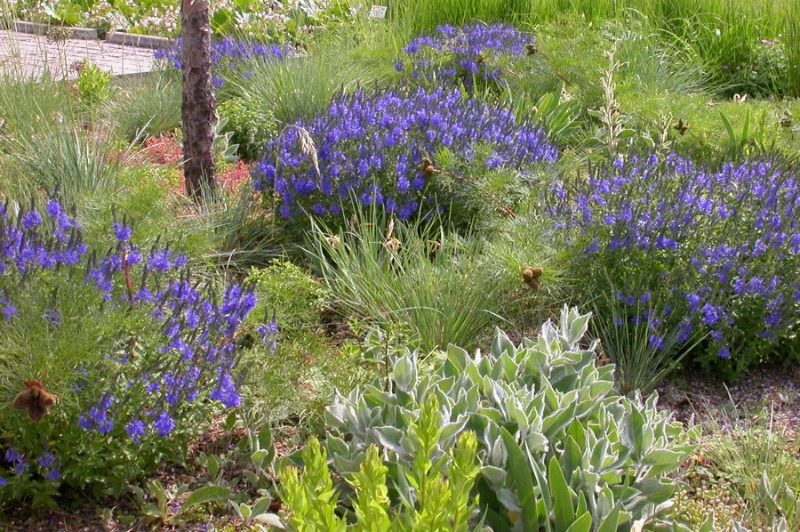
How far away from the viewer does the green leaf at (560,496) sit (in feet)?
7.20

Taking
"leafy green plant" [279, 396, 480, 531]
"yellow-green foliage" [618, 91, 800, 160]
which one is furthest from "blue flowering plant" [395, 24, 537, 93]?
"leafy green plant" [279, 396, 480, 531]

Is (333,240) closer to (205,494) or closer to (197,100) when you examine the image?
(197,100)

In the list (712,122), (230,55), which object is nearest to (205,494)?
(712,122)

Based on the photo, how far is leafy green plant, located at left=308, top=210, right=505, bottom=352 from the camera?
3641mm

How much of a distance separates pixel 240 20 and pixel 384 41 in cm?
203

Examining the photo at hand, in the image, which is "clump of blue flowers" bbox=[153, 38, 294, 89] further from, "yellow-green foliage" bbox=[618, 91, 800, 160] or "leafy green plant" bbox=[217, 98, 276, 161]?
"yellow-green foliage" bbox=[618, 91, 800, 160]

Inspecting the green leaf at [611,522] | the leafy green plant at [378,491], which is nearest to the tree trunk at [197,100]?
the green leaf at [611,522]

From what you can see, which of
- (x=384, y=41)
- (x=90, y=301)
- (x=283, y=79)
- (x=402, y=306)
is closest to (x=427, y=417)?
(x=90, y=301)

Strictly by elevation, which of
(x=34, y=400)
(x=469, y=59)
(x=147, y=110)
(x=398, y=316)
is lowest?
(x=398, y=316)

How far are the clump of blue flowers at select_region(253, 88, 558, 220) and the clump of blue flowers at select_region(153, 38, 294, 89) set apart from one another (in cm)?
224

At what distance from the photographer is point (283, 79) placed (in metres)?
6.25

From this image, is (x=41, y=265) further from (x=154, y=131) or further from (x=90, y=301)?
(x=154, y=131)

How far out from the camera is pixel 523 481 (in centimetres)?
227

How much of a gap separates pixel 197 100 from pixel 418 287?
1.82 m
